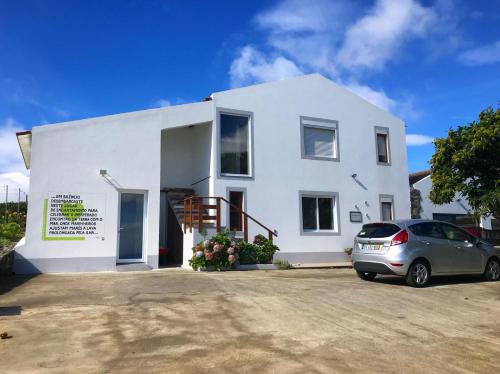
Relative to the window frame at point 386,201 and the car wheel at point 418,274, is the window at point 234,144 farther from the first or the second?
the car wheel at point 418,274

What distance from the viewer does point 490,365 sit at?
4449 millimetres

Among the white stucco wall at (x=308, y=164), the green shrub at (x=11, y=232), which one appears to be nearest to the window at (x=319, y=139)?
the white stucco wall at (x=308, y=164)

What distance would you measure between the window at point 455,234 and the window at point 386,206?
804cm

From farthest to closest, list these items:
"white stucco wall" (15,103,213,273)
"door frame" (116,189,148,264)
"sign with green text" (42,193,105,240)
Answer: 1. "door frame" (116,189,148,264)
2. "sign with green text" (42,193,105,240)
3. "white stucco wall" (15,103,213,273)

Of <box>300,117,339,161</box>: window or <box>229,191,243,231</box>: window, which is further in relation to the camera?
<box>300,117,339,161</box>: window

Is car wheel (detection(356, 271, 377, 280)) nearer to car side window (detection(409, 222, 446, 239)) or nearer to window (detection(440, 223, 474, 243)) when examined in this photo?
car side window (detection(409, 222, 446, 239))

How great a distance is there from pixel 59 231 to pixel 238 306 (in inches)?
299

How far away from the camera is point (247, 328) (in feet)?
18.9

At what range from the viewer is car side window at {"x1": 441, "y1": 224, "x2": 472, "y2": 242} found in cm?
1040

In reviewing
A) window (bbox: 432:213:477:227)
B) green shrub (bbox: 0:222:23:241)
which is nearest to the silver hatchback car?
green shrub (bbox: 0:222:23:241)

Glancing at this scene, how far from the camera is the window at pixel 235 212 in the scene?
609 inches

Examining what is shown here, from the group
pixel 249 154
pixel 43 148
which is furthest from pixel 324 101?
pixel 43 148

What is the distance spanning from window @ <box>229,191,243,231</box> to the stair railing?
34 centimetres

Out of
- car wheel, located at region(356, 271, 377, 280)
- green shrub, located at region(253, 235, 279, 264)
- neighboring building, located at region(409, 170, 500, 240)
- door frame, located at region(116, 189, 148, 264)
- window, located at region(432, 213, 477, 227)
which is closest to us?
car wheel, located at region(356, 271, 377, 280)
